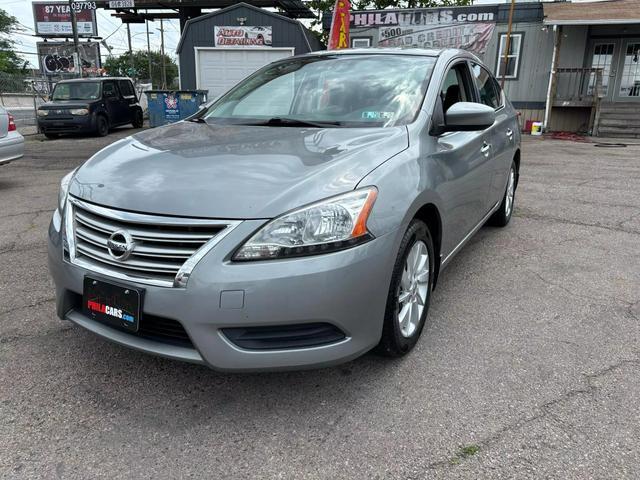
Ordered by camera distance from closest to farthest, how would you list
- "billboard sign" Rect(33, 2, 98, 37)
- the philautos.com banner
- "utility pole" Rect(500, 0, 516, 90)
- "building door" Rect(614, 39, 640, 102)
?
"utility pole" Rect(500, 0, 516, 90)
"building door" Rect(614, 39, 640, 102)
the philautos.com banner
"billboard sign" Rect(33, 2, 98, 37)

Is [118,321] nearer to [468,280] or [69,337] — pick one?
[69,337]

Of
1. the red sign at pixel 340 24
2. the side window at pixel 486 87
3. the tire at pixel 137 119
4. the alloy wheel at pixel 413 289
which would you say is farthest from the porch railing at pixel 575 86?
the alloy wheel at pixel 413 289

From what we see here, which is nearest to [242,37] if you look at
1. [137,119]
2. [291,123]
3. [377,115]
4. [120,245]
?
[137,119]

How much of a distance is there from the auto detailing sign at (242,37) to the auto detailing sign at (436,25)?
10.3 feet

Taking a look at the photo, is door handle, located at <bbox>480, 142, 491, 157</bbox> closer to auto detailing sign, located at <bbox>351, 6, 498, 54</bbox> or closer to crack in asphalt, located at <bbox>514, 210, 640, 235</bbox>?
crack in asphalt, located at <bbox>514, 210, 640, 235</bbox>

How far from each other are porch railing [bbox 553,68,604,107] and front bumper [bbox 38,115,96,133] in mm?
14175

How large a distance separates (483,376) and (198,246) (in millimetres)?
1562

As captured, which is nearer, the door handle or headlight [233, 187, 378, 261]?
headlight [233, 187, 378, 261]

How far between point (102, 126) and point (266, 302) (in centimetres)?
1536

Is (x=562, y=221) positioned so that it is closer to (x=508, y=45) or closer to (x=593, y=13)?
(x=508, y=45)

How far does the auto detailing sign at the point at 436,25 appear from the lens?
1725 centimetres

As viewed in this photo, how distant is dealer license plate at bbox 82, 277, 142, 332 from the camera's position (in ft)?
7.09

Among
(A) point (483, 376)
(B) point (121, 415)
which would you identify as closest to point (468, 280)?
(A) point (483, 376)

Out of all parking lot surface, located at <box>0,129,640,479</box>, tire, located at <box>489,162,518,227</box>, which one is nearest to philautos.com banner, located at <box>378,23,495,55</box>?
tire, located at <box>489,162,518,227</box>
